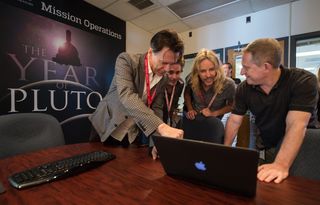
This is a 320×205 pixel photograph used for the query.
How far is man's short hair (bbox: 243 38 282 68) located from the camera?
1.23m

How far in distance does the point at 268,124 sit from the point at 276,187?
70cm

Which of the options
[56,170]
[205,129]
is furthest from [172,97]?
[56,170]

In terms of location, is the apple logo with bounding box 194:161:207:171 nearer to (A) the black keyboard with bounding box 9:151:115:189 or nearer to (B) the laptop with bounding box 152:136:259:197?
→ (B) the laptop with bounding box 152:136:259:197

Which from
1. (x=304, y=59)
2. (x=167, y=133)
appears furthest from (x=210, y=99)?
(x=304, y=59)

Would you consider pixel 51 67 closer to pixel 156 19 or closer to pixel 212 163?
pixel 156 19

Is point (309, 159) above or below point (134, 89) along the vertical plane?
below

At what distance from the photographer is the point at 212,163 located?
0.67 metres

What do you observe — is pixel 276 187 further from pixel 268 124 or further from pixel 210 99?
pixel 210 99

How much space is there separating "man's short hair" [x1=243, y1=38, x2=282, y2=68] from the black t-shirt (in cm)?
12

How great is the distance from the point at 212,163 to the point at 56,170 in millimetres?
613

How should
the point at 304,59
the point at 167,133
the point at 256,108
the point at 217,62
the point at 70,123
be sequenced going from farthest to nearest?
the point at 304,59, the point at 70,123, the point at 217,62, the point at 256,108, the point at 167,133

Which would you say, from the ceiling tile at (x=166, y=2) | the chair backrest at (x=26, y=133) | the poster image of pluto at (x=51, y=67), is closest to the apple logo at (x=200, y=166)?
the chair backrest at (x=26, y=133)

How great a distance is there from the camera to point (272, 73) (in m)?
1.28

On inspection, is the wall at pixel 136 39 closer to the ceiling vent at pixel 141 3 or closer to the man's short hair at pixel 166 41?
the ceiling vent at pixel 141 3
